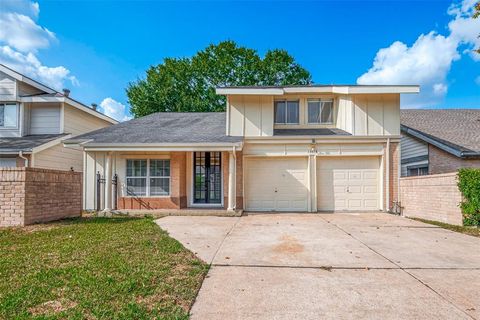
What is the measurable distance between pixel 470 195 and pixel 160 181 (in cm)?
1052

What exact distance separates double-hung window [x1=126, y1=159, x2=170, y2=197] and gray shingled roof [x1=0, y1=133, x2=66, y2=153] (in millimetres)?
4517

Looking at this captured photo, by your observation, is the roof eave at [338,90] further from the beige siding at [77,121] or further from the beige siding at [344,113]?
the beige siding at [77,121]

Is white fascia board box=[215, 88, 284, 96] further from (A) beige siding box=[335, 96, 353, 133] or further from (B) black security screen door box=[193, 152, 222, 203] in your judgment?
(A) beige siding box=[335, 96, 353, 133]

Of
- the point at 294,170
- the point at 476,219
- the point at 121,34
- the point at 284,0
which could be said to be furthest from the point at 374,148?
the point at 121,34

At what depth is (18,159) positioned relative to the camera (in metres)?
12.6

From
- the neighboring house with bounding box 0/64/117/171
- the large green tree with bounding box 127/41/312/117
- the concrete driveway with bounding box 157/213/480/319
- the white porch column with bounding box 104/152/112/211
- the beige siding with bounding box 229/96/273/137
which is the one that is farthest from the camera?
the large green tree with bounding box 127/41/312/117

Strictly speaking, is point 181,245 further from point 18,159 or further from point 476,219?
point 18,159

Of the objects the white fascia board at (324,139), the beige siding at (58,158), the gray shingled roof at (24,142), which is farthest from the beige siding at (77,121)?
the white fascia board at (324,139)

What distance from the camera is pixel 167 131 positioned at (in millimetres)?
12688

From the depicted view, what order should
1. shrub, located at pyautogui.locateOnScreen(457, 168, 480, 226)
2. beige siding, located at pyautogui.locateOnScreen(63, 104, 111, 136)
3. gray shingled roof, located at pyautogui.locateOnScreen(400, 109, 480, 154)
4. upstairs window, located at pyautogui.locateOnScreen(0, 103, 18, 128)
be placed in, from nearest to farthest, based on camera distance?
1. shrub, located at pyautogui.locateOnScreen(457, 168, 480, 226)
2. gray shingled roof, located at pyautogui.locateOnScreen(400, 109, 480, 154)
3. upstairs window, located at pyautogui.locateOnScreen(0, 103, 18, 128)
4. beige siding, located at pyautogui.locateOnScreen(63, 104, 111, 136)

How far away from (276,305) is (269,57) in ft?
92.7

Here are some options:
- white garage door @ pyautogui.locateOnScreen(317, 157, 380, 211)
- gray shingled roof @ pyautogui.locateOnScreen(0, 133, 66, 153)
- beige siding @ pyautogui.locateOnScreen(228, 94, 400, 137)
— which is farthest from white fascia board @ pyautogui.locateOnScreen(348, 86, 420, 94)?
gray shingled roof @ pyautogui.locateOnScreen(0, 133, 66, 153)

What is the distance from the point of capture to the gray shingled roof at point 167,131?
1127 centimetres

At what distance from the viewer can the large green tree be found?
27125 millimetres
